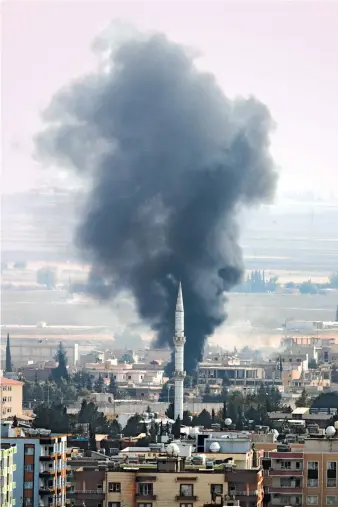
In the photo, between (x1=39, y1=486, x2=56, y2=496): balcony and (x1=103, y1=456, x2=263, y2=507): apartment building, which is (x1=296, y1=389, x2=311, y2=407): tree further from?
(x1=103, y1=456, x2=263, y2=507): apartment building

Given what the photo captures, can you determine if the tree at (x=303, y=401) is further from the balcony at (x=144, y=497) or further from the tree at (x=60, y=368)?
the balcony at (x=144, y=497)

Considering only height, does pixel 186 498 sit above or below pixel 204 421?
below

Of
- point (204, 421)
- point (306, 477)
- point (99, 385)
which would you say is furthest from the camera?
point (99, 385)

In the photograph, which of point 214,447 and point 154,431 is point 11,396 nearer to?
point 154,431

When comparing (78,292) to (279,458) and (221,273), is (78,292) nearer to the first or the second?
(221,273)

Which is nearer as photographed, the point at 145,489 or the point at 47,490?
the point at 145,489

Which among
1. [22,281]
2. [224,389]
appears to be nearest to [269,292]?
[224,389]

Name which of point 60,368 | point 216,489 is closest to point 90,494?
point 216,489
